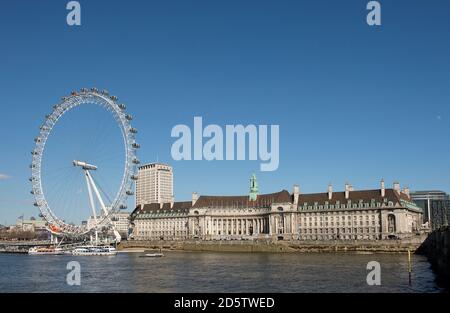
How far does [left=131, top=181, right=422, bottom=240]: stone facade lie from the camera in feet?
443

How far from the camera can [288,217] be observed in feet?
496

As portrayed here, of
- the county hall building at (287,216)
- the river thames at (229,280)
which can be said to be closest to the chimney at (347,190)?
the county hall building at (287,216)

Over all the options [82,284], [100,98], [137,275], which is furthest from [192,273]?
[100,98]

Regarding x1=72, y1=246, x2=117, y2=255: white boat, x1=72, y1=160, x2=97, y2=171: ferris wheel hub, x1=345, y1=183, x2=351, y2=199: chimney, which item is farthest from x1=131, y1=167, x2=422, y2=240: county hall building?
x1=72, y1=160, x2=97, y2=171: ferris wheel hub

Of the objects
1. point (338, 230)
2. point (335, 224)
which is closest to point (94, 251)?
point (335, 224)

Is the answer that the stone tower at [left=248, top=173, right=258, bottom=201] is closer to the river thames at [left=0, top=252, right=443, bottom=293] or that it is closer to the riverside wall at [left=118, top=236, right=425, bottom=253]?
the riverside wall at [left=118, top=236, right=425, bottom=253]

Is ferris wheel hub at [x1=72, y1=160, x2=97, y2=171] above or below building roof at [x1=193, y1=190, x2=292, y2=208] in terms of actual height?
above

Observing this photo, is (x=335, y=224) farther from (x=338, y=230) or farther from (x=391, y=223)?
(x=391, y=223)

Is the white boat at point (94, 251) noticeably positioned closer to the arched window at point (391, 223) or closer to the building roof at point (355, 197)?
the building roof at point (355, 197)

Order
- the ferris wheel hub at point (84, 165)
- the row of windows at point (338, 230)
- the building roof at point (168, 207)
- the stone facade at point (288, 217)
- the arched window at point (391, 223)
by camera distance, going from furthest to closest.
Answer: the building roof at point (168, 207) < the row of windows at point (338, 230) < the stone facade at point (288, 217) < the arched window at point (391, 223) < the ferris wheel hub at point (84, 165)

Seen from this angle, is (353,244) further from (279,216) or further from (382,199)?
(279,216)

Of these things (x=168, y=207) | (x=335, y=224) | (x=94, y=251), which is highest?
(x=168, y=207)

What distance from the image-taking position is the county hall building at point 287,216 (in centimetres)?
13525

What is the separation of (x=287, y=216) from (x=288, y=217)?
0.44m
